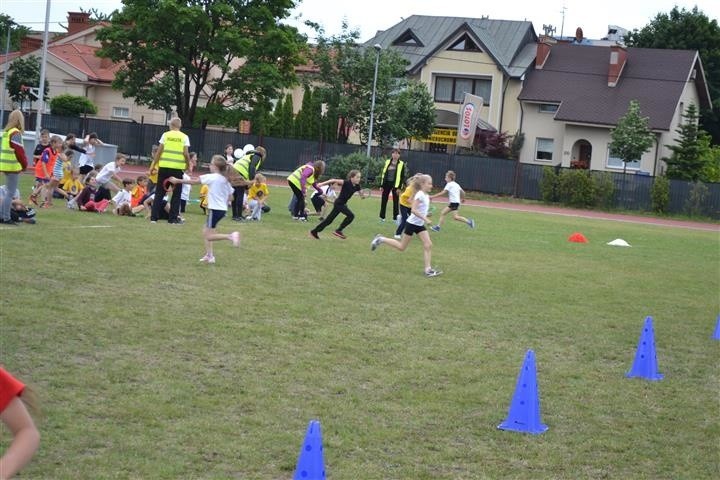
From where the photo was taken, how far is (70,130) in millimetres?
51062

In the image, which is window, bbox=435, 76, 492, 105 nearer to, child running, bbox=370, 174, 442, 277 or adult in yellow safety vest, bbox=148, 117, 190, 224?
adult in yellow safety vest, bbox=148, 117, 190, 224

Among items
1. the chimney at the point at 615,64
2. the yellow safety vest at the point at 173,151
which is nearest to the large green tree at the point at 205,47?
the chimney at the point at 615,64

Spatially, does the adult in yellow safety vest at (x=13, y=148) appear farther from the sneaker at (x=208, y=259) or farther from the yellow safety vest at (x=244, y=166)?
the yellow safety vest at (x=244, y=166)

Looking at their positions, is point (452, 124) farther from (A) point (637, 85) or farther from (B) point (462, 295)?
(B) point (462, 295)

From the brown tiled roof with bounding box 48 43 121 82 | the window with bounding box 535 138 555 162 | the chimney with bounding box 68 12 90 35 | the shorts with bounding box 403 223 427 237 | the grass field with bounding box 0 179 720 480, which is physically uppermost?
the chimney with bounding box 68 12 90 35

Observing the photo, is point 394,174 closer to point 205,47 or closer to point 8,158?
point 8,158

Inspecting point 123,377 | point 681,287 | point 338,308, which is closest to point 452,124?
point 681,287

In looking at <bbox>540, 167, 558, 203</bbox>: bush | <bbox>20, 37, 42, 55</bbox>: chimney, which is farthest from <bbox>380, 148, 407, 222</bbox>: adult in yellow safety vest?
<bbox>20, 37, 42, 55</bbox>: chimney

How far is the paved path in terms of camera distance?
130ft

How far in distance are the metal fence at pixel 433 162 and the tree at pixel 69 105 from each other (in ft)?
22.0

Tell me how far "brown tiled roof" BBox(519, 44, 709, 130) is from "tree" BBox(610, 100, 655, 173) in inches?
127

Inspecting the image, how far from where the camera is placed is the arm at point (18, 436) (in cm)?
325

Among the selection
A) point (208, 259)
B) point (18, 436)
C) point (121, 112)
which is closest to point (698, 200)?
point (208, 259)

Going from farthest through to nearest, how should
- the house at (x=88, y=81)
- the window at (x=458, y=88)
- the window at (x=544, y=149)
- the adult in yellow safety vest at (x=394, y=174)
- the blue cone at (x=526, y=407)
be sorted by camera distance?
1. the house at (x=88, y=81)
2. the window at (x=458, y=88)
3. the window at (x=544, y=149)
4. the adult in yellow safety vest at (x=394, y=174)
5. the blue cone at (x=526, y=407)
